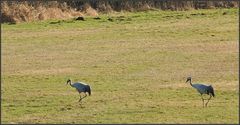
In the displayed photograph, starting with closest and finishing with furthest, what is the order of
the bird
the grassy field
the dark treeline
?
1. the grassy field
2. the bird
3. the dark treeline

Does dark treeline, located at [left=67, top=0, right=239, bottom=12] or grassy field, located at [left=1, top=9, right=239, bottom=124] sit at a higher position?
dark treeline, located at [left=67, top=0, right=239, bottom=12]

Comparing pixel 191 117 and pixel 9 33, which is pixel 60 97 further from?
pixel 9 33

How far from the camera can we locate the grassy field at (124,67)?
17.6 meters

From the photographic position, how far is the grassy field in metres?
17.6

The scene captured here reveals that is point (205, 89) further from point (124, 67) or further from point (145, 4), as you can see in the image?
point (145, 4)

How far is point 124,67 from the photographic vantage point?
953 inches

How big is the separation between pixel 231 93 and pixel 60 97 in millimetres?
4425

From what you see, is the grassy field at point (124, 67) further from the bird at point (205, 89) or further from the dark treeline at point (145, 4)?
the dark treeline at point (145, 4)

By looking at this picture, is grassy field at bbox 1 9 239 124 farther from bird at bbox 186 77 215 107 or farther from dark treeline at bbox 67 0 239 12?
dark treeline at bbox 67 0 239 12

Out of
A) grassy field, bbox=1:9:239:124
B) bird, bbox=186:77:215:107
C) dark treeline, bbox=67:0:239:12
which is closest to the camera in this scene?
grassy field, bbox=1:9:239:124

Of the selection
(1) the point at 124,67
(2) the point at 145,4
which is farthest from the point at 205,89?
(2) the point at 145,4

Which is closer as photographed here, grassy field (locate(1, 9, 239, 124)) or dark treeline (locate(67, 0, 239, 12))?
grassy field (locate(1, 9, 239, 124))

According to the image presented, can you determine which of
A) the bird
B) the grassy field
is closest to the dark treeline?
the grassy field

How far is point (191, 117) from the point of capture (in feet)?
55.3
